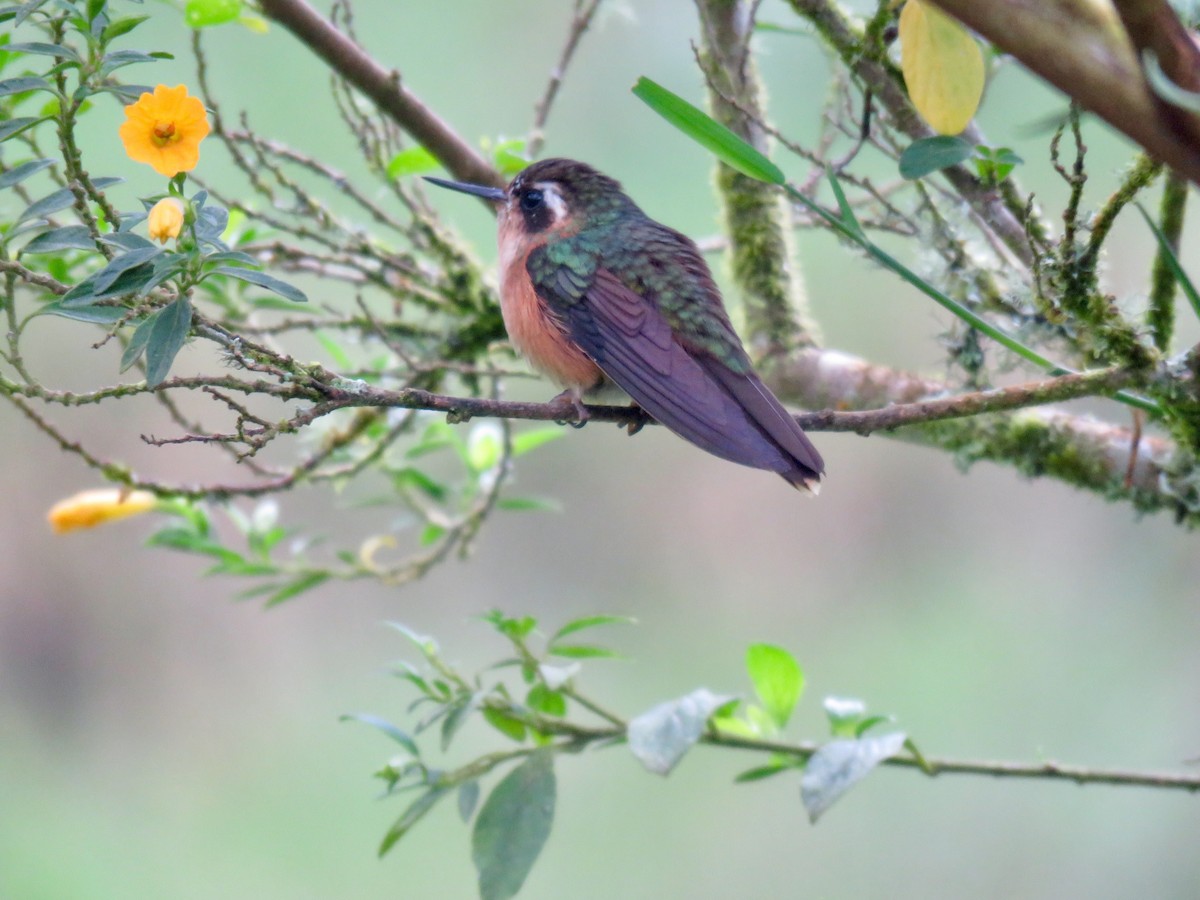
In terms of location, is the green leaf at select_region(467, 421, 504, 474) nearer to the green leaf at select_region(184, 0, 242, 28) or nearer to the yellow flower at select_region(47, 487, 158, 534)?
the yellow flower at select_region(47, 487, 158, 534)

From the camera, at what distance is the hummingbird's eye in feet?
4.66

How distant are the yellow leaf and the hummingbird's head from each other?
72cm

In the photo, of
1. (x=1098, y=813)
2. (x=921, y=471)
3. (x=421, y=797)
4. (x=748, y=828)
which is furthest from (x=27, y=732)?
(x=1098, y=813)

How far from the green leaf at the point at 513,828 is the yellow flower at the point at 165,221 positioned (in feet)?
1.87

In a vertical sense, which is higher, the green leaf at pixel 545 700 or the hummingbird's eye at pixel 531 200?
the hummingbird's eye at pixel 531 200

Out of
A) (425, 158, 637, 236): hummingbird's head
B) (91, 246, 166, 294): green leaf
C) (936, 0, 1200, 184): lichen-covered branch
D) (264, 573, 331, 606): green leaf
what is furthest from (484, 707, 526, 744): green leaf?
(936, 0, 1200, 184): lichen-covered branch

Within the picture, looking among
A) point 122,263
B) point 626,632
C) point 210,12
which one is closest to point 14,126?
point 122,263

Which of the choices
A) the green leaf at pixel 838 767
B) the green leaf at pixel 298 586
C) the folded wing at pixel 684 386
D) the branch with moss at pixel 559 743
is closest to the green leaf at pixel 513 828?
the branch with moss at pixel 559 743

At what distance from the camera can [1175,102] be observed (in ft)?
1.15

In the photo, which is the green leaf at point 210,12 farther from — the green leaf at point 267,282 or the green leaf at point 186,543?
the green leaf at point 186,543

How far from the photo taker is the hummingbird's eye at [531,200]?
142 centimetres

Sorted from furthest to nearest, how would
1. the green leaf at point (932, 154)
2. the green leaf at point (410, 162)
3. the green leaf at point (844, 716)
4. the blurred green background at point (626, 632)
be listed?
the blurred green background at point (626, 632), the green leaf at point (410, 162), the green leaf at point (844, 716), the green leaf at point (932, 154)

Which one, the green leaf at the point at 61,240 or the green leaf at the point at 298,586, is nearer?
the green leaf at the point at 61,240

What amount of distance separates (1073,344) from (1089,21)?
2.22 feet
